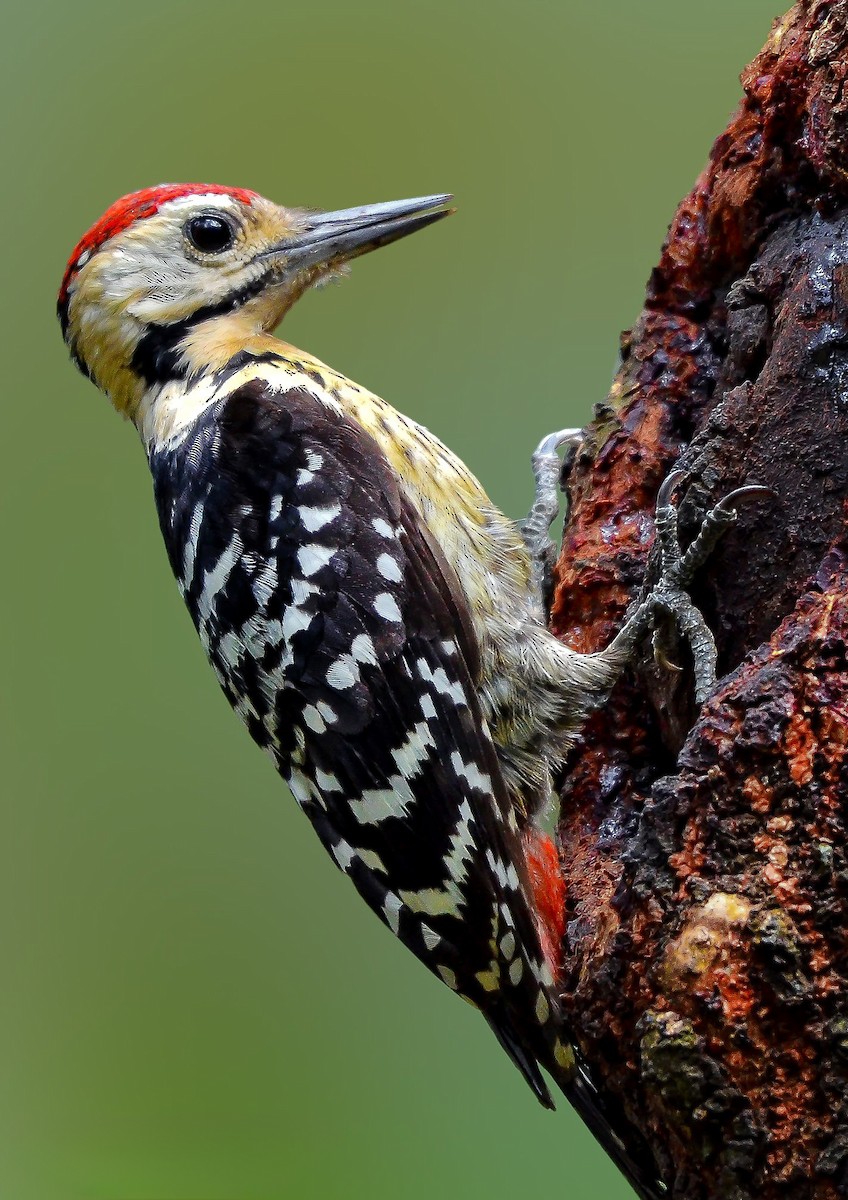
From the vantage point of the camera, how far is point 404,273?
3420 millimetres

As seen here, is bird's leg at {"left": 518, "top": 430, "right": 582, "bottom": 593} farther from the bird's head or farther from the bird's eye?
the bird's eye

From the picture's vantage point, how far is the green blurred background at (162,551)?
309cm

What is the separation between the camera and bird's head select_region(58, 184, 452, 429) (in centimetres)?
216

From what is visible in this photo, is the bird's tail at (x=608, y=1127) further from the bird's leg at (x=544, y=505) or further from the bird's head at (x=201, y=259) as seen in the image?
the bird's head at (x=201, y=259)

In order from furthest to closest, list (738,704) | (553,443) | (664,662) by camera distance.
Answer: (553,443) → (664,662) → (738,704)

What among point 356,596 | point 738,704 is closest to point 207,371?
point 356,596

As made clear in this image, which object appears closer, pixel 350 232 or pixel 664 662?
pixel 664 662

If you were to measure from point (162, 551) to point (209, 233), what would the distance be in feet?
5.59

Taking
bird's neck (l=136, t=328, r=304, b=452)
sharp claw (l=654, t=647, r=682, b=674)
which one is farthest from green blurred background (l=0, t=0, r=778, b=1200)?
sharp claw (l=654, t=647, r=682, b=674)

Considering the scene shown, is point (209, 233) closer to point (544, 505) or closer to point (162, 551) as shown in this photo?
point (544, 505)

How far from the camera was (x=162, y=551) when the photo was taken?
12.2ft

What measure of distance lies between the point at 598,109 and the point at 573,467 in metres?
1.53

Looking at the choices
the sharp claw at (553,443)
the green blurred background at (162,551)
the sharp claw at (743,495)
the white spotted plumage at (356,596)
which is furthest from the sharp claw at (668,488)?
the green blurred background at (162,551)

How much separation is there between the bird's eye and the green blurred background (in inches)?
41.9
